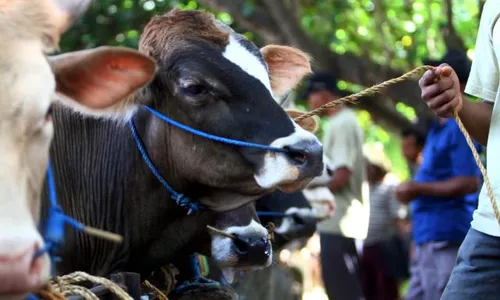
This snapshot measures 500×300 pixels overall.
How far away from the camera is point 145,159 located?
469 cm

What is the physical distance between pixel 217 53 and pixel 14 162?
70.1 inches

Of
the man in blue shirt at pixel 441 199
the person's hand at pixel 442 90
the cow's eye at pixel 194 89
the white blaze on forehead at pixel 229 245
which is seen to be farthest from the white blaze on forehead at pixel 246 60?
the man in blue shirt at pixel 441 199

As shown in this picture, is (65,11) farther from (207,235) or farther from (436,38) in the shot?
(436,38)

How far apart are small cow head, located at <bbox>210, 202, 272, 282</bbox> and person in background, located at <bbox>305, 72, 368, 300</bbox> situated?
12.6 feet

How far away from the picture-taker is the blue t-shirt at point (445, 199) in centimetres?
759

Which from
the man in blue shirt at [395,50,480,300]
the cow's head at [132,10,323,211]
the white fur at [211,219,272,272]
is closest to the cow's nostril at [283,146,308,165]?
the cow's head at [132,10,323,211]

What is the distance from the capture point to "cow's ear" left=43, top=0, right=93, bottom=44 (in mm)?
3506

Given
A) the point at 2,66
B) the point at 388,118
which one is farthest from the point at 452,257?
the point at 2,66

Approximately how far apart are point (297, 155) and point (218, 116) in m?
0.41

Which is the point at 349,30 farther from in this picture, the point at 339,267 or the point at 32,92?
the point at 32,92

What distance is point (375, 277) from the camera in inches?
424

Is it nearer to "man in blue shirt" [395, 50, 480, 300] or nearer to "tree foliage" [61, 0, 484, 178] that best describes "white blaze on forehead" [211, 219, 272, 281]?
"man in blue shirt" [395, 50, 480, 300]

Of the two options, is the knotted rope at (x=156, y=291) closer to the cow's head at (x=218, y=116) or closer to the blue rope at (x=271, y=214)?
the cow's head at (x=218, y=116)

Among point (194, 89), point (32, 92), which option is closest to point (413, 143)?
point (194, 89)
